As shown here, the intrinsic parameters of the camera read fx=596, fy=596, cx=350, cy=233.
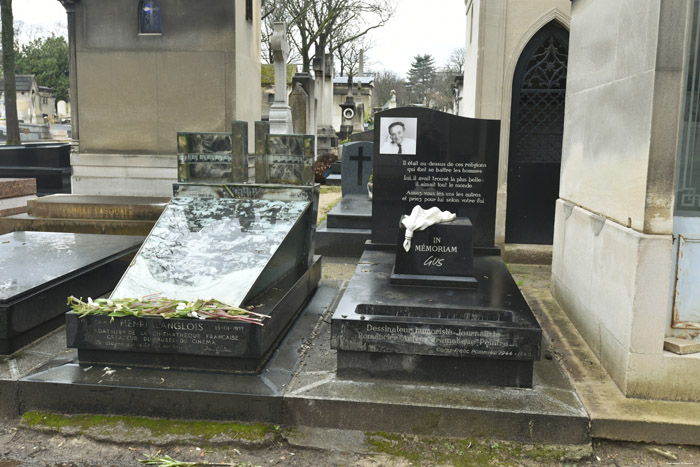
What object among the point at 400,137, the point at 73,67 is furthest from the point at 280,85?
the point at 400,137

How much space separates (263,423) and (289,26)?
105 feet

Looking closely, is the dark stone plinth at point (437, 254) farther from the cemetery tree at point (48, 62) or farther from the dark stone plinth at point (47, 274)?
the cemetery tree at point (48, 62)

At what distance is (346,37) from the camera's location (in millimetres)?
37375

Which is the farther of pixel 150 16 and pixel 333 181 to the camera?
pixel 333 181

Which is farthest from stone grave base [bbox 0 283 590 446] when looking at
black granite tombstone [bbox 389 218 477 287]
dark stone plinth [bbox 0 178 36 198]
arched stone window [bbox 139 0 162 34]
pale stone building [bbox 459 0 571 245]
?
dark stone plinth [bbox 0 178 36 198]

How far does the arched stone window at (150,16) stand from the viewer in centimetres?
740

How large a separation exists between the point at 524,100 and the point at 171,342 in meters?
5.97

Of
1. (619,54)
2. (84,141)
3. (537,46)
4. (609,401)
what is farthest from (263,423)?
(537,46)

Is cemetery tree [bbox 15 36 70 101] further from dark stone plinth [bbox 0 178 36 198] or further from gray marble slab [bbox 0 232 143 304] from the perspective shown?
gray marble slab [bbox 0 232 143 304]

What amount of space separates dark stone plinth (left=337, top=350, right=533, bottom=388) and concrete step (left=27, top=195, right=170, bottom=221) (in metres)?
3.68

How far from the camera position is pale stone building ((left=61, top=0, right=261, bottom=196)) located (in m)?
7.37

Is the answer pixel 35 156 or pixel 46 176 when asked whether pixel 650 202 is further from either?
pixel 35 156

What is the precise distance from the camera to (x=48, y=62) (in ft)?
162

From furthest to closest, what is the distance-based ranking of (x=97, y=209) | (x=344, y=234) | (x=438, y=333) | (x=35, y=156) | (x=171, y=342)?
(x=35, y=156)
(x=344, y=234)
(x=97, y=209)
(x=171, y=342)
(x=438, y=333)
